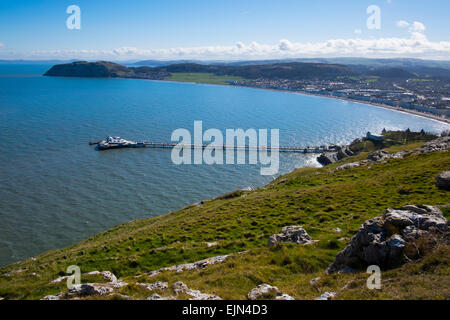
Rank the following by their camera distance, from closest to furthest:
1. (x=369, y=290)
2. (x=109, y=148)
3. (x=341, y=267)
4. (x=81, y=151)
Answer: (x=369, y=290) < (x=341, y=267) < (x=81, y=151) < (x=109, y=148)

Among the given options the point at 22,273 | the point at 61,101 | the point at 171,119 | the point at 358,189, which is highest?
the point at 61,101

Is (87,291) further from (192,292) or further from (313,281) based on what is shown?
(313,281)

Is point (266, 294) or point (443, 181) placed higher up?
point (443, 181)

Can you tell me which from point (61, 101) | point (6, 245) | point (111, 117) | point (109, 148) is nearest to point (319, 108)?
point (111, 117)

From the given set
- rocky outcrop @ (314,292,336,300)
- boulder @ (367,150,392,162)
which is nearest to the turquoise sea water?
boulder @ (367,150,392,162)

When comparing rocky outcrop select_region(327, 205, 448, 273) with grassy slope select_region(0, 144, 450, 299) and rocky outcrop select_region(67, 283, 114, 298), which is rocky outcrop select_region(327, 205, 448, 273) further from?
rocky outcrop select_region(67, 283, 114, 298)

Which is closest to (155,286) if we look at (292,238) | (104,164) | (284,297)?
(284,297)

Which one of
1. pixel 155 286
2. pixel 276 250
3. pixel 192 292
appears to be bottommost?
pixel 155 286

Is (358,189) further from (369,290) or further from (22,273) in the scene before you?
(22,273)
